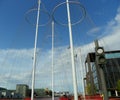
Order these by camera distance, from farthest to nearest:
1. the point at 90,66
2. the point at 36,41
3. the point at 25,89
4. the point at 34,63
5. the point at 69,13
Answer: the point at 25,89
the point at 90,66
the point at 36,41
the point at 34,63
the point at 69,13

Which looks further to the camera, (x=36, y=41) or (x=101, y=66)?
(x=36, y=41)

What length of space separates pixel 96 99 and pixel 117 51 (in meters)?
75.0

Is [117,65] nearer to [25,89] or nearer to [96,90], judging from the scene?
[96,90]

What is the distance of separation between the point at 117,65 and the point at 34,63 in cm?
7642

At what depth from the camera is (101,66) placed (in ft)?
26.7

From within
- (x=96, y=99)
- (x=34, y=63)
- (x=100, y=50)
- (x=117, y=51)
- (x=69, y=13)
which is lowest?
(x=96, y=99)

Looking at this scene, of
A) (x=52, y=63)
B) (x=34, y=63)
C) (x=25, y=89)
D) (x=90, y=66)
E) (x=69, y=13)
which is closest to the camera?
(x=69, y=13)

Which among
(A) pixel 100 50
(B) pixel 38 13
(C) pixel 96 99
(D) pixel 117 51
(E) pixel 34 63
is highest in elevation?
(D) pixel 117 51

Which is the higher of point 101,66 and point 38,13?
point 38,13

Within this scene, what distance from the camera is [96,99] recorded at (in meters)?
24.4

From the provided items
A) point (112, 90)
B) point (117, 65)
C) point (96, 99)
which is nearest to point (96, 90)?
point (112, 90)

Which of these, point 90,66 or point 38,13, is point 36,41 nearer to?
point 38,13

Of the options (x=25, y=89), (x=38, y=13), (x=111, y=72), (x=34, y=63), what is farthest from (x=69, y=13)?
(x=25, y=89)

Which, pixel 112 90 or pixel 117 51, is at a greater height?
pixel 117 51
